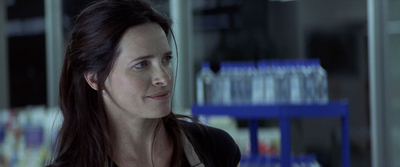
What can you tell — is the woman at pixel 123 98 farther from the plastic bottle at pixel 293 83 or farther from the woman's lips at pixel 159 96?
the plastic bottle at pixel 293 83

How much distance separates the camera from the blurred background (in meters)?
3.49

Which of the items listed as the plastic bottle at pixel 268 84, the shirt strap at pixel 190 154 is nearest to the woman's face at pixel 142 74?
the shirt strap at pixel 190 154

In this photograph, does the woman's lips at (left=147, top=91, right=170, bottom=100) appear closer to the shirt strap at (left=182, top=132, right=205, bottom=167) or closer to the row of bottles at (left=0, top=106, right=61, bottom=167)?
the shirt strap at (left=182, top=132, right=205, bottom=167)

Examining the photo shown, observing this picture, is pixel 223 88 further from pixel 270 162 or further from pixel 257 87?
pixel 270 162

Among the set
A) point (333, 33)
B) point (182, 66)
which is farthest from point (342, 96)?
point (182, 66)

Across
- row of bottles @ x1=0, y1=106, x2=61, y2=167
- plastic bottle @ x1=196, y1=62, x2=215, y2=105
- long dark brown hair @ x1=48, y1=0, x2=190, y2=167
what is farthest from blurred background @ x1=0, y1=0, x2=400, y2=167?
long dark brown hair @ x1=48, y1=0, x2=190, y2=167

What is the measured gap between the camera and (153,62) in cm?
155

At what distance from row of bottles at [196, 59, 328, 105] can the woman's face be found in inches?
61.1

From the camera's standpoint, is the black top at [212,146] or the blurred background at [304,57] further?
the blurred background at [304,57]

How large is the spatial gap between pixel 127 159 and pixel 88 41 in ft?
1.28

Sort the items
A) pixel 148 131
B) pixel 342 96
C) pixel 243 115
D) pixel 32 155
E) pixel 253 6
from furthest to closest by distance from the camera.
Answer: pixel 32 155 → pixel 253 6 → pixel 342 96 → pixel 243 115 → pixel 148 131

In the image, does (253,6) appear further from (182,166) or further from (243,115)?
(182,166)

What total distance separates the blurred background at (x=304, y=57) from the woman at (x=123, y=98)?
142 cm

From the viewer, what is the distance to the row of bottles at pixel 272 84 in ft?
9.97
